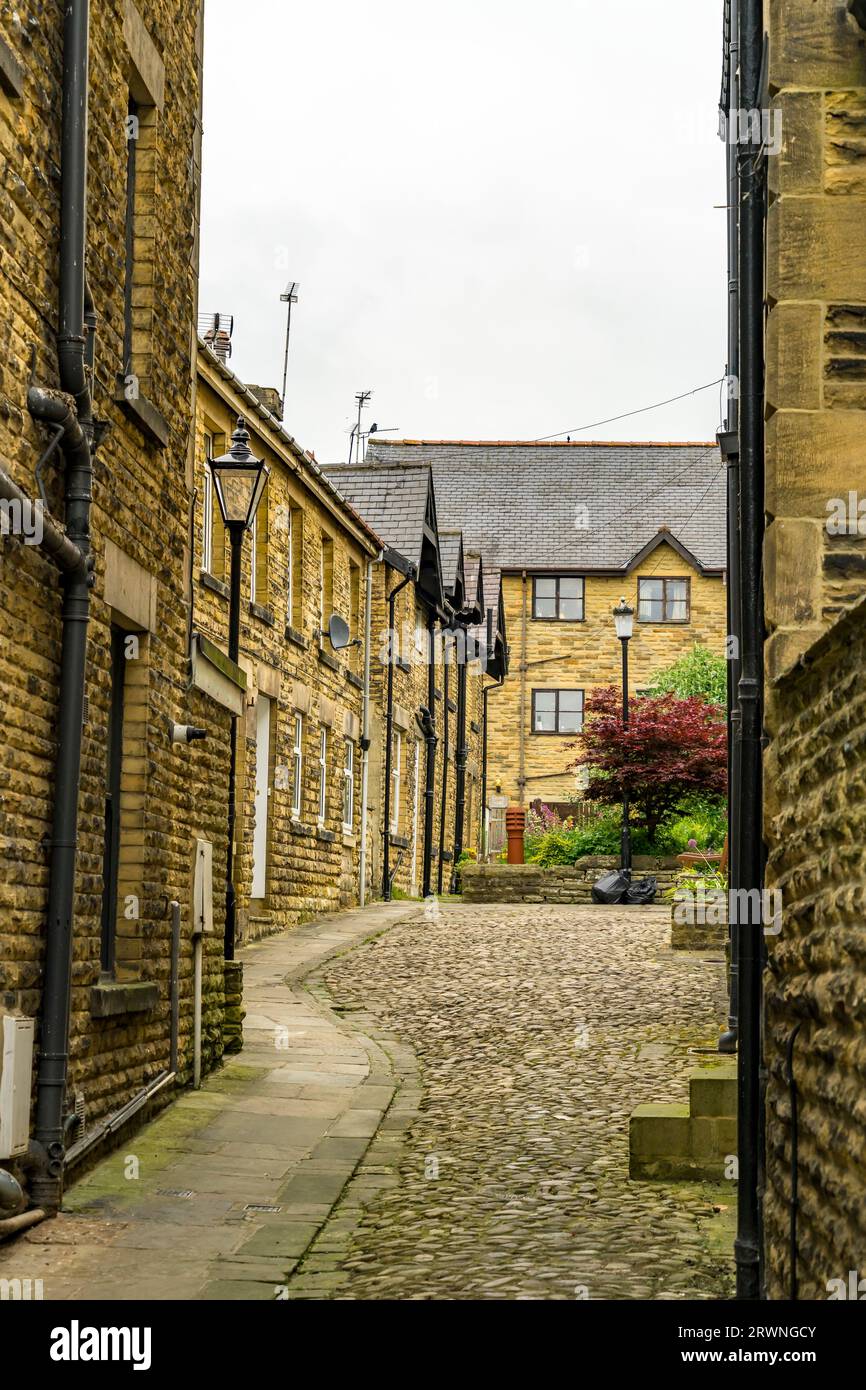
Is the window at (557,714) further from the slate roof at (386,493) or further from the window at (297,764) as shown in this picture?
the window at (297,764)

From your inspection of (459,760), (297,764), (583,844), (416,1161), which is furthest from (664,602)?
(416,1161)

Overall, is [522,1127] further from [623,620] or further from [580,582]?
[580,582]

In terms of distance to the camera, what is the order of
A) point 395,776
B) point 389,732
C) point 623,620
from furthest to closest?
point 395,776 → point 623,620 → point 389,732

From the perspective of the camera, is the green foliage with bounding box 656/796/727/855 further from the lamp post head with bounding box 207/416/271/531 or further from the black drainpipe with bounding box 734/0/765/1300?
the black drainpipe with bounding box 734/0/765/1300

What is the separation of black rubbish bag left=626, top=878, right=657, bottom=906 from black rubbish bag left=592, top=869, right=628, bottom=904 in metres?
0.09

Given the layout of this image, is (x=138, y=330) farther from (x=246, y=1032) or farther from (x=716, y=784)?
(x=716, y=784)

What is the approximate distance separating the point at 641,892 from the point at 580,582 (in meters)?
19.2

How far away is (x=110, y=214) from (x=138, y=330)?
108 cm

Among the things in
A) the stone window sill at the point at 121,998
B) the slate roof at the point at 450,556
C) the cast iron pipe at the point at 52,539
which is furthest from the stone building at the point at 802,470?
the slate roof at the point at 450,556

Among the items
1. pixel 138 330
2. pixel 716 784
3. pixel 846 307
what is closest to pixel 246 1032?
pixel 138 330

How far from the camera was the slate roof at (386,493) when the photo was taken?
99.6 feet

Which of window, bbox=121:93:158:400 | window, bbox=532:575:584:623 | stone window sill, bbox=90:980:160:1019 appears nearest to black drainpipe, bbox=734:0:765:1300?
stone window sill, bbox=90:980:160:1019

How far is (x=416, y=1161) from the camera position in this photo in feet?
31.2

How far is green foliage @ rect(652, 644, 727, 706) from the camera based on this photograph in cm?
4044
